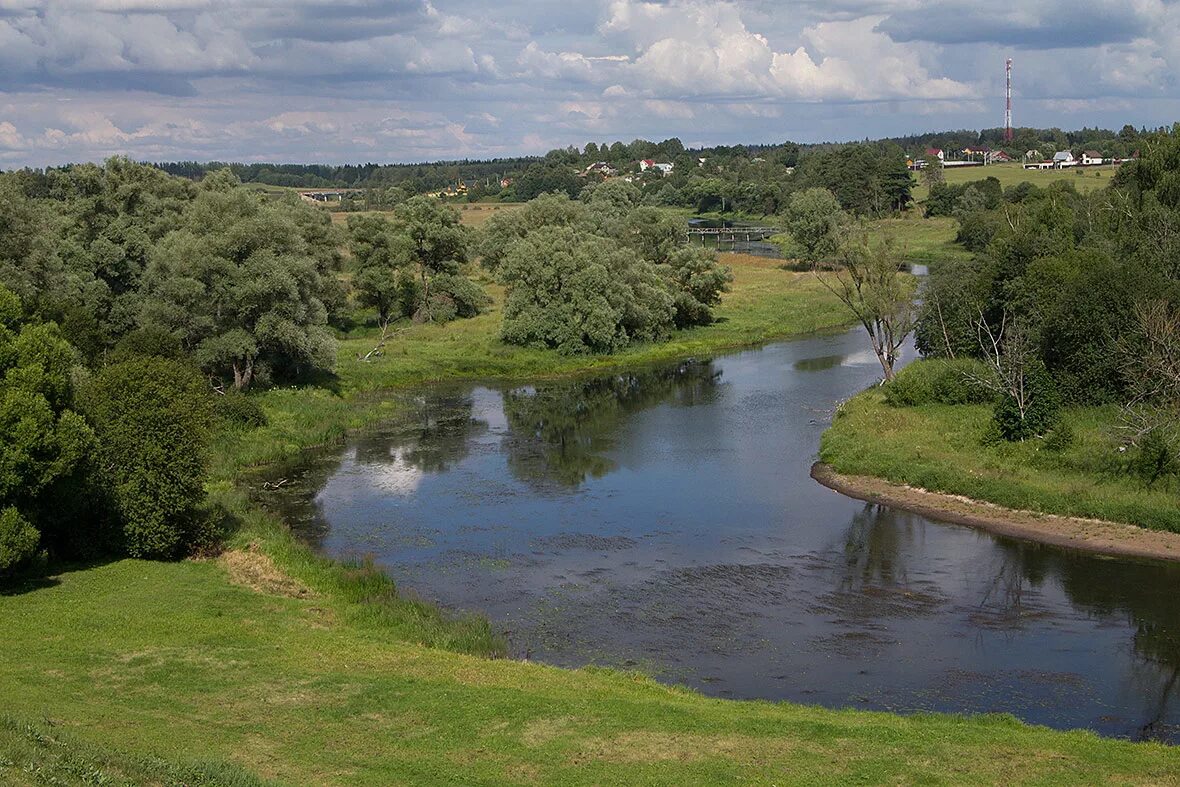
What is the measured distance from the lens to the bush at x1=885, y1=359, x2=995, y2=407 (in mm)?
47094

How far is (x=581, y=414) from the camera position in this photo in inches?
2143

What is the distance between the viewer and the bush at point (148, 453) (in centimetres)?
3062

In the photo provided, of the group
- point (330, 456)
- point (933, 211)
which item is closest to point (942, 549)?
point (330, 456)

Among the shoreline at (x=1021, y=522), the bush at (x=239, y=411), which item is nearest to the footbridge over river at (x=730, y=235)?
the bush at (x=239, y=411)

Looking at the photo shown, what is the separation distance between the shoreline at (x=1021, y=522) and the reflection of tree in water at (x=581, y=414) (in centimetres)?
1011

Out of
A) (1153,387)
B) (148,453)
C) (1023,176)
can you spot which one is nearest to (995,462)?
(1153,387)

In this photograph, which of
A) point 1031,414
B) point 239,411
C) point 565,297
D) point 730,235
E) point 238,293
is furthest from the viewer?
point 730,235

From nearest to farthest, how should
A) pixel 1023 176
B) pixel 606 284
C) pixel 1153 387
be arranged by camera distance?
1. pixel 1153 387
2. pixel 606 284
3. pixel 1023 176

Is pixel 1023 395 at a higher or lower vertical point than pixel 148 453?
lower

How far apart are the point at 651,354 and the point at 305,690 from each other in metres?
48.6

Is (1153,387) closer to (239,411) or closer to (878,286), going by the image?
(878,286)

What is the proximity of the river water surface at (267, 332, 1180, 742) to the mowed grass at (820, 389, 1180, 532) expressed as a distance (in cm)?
213

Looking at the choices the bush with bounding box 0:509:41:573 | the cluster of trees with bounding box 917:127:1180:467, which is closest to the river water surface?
the cluster of trees with bounding box 917:127:1180:467

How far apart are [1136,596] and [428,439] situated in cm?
2871
